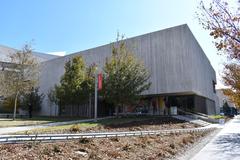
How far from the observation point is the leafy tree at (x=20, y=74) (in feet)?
87.4

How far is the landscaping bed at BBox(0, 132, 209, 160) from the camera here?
22.9 ft

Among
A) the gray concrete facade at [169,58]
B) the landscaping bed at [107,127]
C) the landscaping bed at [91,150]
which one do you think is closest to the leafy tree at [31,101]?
the gray concrete facade at [169,58]

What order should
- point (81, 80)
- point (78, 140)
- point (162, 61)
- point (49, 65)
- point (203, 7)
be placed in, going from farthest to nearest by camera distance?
point (49, 65)
point (162, 61)
point (81, 80)
point (203, 7)
point (78, 140)

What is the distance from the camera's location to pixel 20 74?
89.1 feet

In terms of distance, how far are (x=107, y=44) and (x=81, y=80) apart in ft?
36.2

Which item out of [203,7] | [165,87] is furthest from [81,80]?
[203,7]

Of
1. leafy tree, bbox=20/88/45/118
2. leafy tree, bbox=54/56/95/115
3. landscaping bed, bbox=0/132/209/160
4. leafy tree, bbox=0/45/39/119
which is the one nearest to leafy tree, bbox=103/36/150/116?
leafy tree, bbox=54/56/95/115

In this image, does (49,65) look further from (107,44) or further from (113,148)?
(113,148)

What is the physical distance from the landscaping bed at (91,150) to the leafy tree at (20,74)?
755 inches

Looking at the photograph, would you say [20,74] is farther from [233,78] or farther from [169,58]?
[233,78]

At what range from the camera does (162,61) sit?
35.8 m

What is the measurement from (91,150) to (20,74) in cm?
2128

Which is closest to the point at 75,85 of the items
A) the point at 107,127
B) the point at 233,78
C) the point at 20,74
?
the point at 20,74

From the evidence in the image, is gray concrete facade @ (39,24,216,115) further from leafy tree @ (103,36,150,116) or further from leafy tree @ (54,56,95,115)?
leafy tree @ (54,56,95,115)
